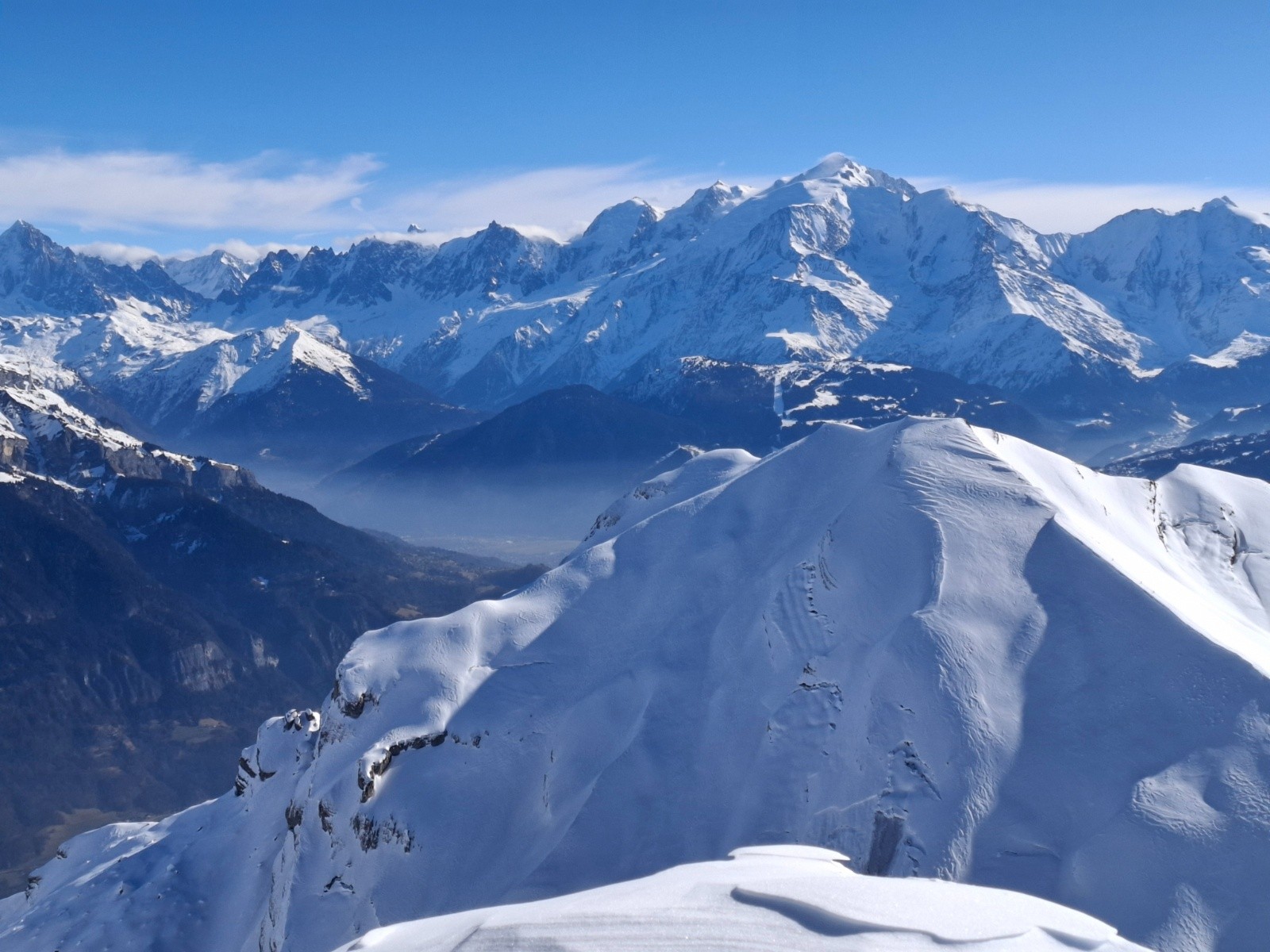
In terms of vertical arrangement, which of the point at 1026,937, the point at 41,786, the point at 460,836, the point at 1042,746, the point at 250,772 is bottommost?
the point at 41,786

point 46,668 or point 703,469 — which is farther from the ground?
point 703,469

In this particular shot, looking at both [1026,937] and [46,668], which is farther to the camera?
[46,668]

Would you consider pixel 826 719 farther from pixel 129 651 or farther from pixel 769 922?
pixel 129 651

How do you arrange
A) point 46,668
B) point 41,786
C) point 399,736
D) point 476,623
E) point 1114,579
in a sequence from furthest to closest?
point 46,668, point 41,786, point 476,623, point 399,736, point 1114,579

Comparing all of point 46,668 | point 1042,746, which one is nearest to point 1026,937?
point 1042,746

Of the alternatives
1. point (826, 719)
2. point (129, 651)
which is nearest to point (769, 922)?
point (826, 719)

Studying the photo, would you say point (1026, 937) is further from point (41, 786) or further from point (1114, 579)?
point (41, 786)

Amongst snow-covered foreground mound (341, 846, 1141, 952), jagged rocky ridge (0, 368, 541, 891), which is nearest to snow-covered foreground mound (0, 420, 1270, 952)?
snow-covered foreground mound (341, 846, 1141, 952)

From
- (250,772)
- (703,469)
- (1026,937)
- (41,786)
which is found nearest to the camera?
(1026,937)
